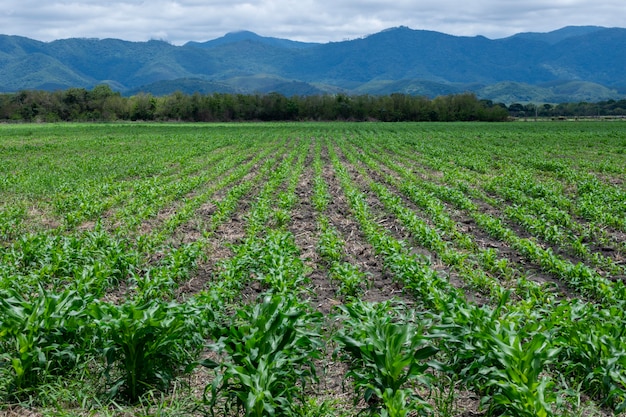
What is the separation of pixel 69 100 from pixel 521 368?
336 ft

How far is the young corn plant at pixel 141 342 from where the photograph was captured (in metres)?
4.18

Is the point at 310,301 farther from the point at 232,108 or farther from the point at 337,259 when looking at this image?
the point at 232,108

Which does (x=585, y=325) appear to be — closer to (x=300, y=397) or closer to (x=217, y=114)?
(x=300, y=397)

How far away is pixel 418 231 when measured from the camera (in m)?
9.72

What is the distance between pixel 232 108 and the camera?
306 ft

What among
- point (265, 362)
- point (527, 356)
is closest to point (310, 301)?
point (265, 362)

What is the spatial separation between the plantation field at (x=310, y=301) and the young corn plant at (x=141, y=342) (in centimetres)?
2

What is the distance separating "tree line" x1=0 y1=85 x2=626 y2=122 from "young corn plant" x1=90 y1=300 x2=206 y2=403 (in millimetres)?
88592

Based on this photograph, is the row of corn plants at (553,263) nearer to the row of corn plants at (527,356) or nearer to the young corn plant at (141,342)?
the row of corn plants at (527,356)

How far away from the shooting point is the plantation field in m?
3.96

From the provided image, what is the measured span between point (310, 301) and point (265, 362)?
119 inches

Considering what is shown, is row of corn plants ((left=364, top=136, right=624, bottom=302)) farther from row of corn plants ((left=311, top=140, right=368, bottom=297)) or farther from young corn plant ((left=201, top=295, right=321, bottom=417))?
young corn plant ((left=201, top=295, right=321, bottom=417))

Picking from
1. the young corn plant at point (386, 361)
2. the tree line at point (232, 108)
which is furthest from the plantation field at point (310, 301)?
the tree line at point (232, 108)

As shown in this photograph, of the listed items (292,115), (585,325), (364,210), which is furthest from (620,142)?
(292,115)
